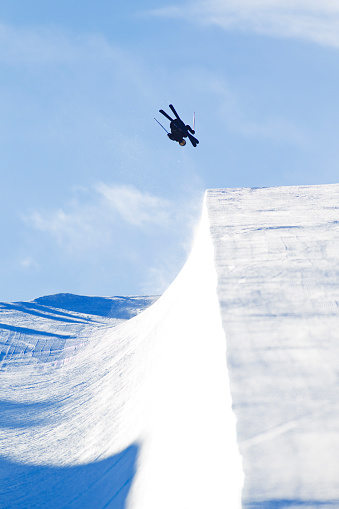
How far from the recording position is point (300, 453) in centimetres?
490

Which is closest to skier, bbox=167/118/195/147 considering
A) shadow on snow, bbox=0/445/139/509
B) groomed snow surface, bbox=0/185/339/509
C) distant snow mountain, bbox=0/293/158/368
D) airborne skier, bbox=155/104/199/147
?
airborne skier, bbox=155/104/199/147

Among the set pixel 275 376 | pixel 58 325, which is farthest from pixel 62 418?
pixel 58 325

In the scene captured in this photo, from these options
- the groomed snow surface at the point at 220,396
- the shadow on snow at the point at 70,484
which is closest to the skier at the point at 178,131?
Answer: the groomed snow surface at the point at 220,396

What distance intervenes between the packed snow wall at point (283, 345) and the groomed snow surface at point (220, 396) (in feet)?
0.04

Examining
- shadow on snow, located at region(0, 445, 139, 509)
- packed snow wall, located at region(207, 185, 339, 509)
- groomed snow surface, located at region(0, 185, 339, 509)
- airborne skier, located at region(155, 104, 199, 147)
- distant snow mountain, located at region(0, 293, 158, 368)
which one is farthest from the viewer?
distant snow mountain, located at region(0, 293, 158, 368)

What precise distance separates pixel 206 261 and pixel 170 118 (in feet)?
7.91

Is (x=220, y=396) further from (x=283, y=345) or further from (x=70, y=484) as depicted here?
(x=70, y=484)

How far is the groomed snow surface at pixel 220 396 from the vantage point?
495 cm

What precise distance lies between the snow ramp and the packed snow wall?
180 mm

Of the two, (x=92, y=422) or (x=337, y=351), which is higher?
(x=337, y=351)

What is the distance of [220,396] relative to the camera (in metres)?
5.78

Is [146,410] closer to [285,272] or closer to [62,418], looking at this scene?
[285,272]

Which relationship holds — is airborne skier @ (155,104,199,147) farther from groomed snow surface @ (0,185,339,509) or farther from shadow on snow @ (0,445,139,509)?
shadow on snow @ (0,445,139,509)

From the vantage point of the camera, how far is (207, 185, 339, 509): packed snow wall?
4.70 m
